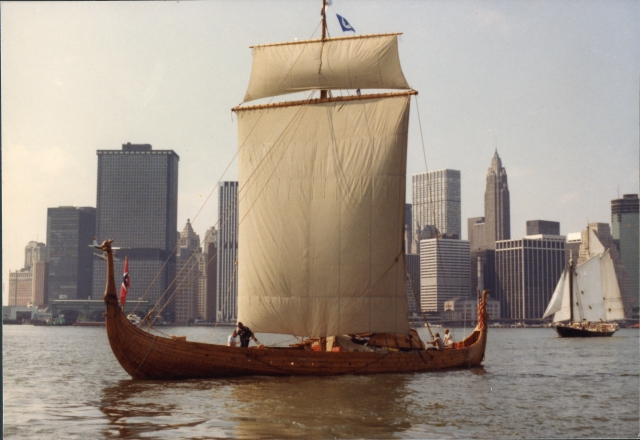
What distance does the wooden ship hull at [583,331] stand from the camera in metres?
116

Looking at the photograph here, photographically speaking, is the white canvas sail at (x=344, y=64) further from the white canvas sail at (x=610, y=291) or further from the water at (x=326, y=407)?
the white canvas sail at (x=610, y=291)

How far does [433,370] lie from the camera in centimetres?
4091

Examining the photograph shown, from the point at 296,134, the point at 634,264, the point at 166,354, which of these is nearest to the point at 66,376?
the point at 166,354

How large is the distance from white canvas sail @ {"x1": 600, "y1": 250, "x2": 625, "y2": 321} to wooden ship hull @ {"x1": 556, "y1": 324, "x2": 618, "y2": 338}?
142 inches

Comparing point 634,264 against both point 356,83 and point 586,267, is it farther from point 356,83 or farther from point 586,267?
point 356,83

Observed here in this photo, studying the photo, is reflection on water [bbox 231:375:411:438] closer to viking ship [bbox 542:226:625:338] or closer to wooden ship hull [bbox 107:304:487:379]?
wooden ship hull [bbox 107:304:487:379]

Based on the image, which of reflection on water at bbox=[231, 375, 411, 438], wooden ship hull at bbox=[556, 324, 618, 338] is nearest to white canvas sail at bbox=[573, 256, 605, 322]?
wooden ship hull at bbox=[556, 324, 618, 338]

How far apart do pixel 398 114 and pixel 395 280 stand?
8.27m

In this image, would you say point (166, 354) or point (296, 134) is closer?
point (166, 354)

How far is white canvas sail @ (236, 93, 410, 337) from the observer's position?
126 feet

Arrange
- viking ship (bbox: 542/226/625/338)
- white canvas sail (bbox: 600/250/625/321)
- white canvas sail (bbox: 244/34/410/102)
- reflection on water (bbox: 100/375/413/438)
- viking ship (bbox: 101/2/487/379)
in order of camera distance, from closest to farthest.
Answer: reflection on water (bbox: 100/375/413/438) < viking ship (bbox: 101/2/487/379) < white canvas sail (bbox: 244/34/410/102) < white canvas sail (bbox: 600/250/625/321) < viking ship (bbox: 542/226/625/338)

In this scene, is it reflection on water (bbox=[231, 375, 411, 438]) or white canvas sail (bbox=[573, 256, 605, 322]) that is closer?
reflection on water (bbox=[231, 375, 411, 438])

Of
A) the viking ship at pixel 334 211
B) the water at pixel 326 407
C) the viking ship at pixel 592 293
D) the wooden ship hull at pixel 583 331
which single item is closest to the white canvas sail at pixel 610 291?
the viking ship at pixel 592 293

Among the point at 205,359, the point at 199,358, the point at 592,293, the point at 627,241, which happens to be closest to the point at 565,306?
the point at 592,293
